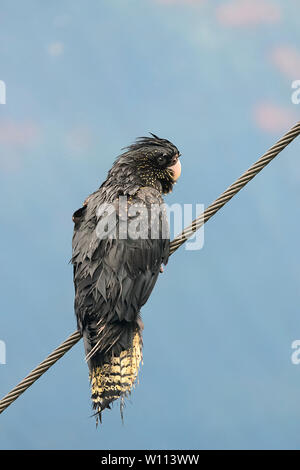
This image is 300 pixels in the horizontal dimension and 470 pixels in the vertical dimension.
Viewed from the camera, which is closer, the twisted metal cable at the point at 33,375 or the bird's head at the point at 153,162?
the twisted metal cable at the point at 33,375

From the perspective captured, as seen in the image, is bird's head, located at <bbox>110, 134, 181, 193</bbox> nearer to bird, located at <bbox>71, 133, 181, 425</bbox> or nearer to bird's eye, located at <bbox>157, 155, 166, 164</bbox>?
bird's eye, located at <bbox>157, 155, 166, 164</bbox>

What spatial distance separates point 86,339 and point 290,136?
2.50m

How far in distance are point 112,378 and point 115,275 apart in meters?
0.90

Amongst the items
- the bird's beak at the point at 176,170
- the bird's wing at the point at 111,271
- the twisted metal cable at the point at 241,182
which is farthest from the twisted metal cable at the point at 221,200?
the bird's beak at the point at 176,170

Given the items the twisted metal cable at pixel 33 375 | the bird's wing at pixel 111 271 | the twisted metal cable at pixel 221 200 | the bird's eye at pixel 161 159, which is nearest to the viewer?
the twisted metal cable at pixel 33 375

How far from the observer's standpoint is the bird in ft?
21.9

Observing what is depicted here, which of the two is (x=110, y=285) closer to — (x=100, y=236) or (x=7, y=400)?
(x=100, y=236)

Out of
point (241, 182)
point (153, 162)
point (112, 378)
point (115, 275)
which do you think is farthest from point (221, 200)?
point (112, 378)

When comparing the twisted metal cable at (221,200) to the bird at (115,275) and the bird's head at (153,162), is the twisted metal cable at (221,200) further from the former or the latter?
the bird's head at (153,162)

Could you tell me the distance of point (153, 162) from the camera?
7.90 metres

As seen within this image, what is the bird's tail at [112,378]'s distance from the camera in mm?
6668

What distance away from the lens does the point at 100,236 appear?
6.89m

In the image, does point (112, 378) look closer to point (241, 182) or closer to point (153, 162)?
point (241, 182)

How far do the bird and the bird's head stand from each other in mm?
353
